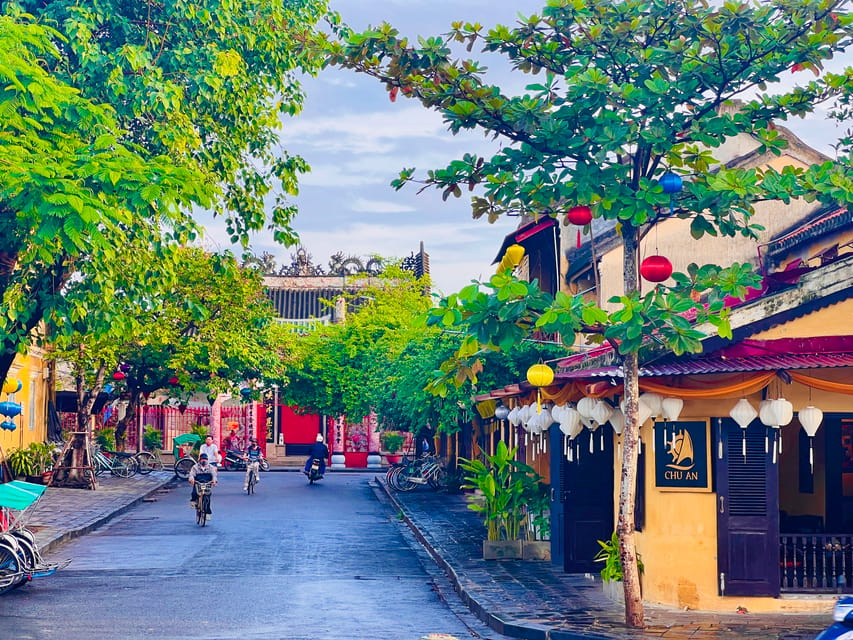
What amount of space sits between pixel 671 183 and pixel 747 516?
4.00m

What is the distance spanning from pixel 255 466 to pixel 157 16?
55.2 feet

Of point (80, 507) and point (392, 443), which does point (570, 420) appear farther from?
point (392, 443)

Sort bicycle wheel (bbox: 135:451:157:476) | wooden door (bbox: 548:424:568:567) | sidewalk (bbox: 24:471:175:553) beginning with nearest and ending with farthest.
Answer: wooden door (bbox: 548:424:568:567), sidewalk (bbox: 24:471:175:553), bicycle wheel (bbox: 135:451:157:476)

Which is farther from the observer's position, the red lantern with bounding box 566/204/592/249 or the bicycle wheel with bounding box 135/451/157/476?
the bicycle wheel with bounding box 135/451/157/476

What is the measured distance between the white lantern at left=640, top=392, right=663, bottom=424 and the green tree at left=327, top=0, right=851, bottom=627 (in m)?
0.80

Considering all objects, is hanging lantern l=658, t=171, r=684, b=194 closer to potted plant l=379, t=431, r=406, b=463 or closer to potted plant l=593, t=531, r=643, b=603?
A: potted plant l=593, t=531, r=643, b=603

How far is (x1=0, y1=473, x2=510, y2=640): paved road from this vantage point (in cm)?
1216

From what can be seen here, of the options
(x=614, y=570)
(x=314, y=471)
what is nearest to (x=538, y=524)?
(x=614, y=570)

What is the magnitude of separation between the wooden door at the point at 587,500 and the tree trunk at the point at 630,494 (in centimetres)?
383

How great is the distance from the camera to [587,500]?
1658 centimetres

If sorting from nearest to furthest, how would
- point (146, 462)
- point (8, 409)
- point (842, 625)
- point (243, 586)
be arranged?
point (842, 625)
point (243, 586)
point (8, 409)
point (146, 462)

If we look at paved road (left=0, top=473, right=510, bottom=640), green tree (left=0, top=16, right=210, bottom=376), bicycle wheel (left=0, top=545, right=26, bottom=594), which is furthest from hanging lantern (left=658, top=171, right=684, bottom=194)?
bicycle wheel (left=0, top=545, right=26, bottom=594)

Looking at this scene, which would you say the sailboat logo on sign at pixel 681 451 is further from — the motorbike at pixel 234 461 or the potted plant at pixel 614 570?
the motorbike at pixel 234 461

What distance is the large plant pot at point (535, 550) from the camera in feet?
59.2
